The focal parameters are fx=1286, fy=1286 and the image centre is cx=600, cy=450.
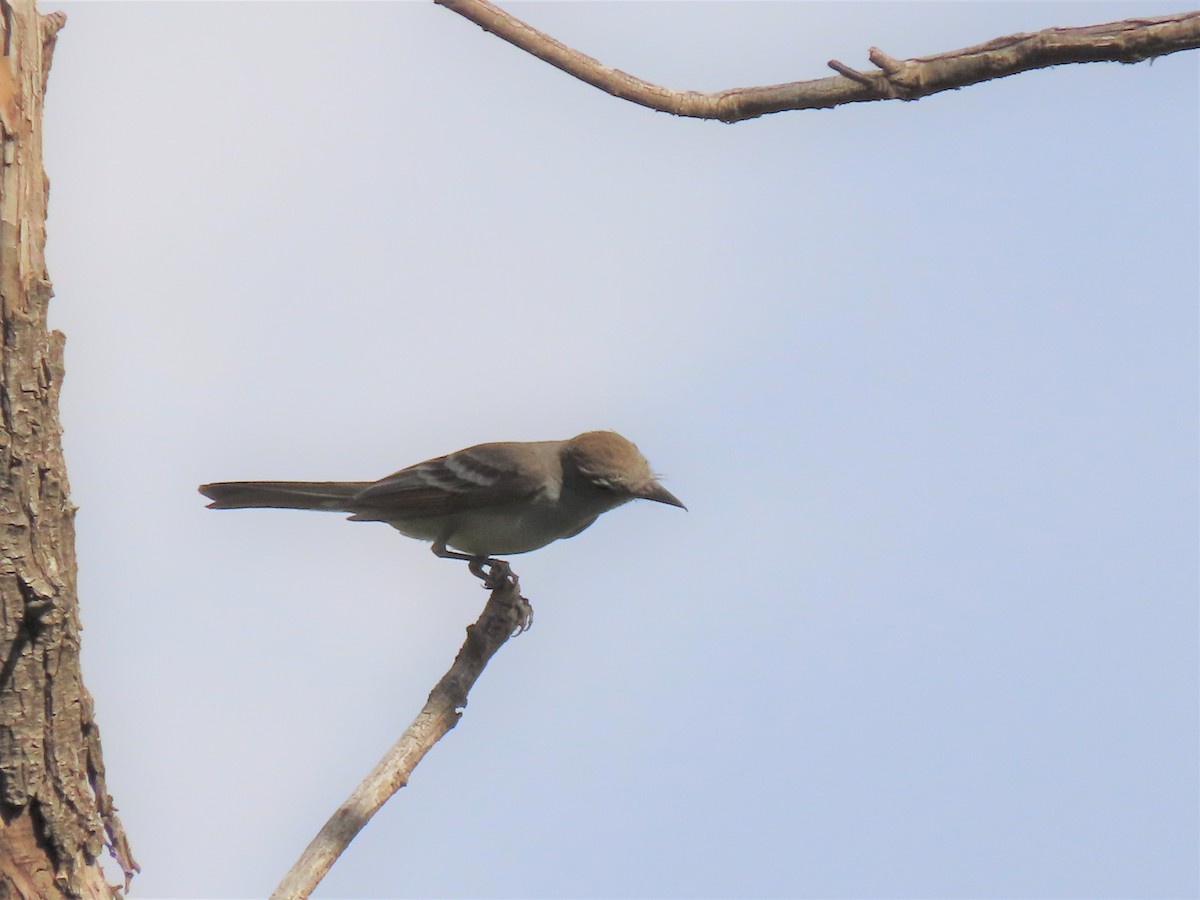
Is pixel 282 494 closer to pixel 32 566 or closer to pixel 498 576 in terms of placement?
pixel 498 576

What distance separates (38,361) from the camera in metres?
5.31

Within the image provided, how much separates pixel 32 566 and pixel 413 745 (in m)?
1.76

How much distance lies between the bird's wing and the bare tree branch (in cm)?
463

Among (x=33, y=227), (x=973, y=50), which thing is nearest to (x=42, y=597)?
(x=33, y=227)

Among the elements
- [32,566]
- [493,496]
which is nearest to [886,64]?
[32,566]

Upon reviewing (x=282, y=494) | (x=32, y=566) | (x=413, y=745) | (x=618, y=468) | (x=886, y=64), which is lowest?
(x=413, y=745)

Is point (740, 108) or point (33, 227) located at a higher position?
point (740, 108)

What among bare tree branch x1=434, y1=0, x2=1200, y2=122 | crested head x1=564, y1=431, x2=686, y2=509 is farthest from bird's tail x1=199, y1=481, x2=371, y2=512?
bare tree branch x1=434, y1=0, x2=1200, y2=122

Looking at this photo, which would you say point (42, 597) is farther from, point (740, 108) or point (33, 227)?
point (740, 108)

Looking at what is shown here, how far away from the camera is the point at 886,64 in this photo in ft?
15.4

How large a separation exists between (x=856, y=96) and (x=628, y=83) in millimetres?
903

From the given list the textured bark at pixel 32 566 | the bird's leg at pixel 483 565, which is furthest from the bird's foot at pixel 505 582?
the textured bark at pixel 32 566

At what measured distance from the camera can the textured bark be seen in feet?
17.2

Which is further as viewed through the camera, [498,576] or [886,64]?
[498,576]
